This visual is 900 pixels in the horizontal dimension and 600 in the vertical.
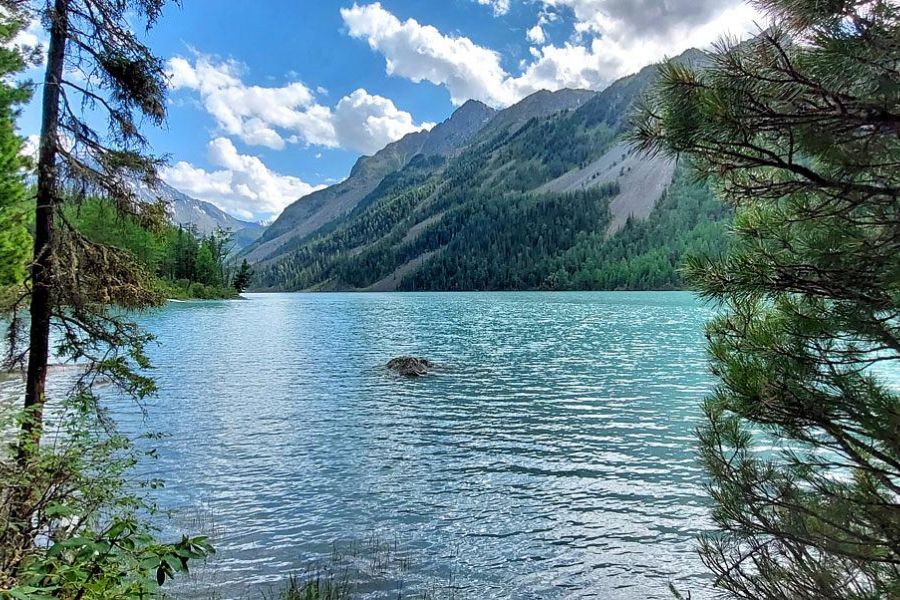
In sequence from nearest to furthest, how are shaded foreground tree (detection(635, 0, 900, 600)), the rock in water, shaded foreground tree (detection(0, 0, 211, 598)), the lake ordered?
shaded foreground tree (detection(635, 0, 900, 600)) → shaded foreground tree (detection(0, 0, 211, 598)) → the lake → the rock in water

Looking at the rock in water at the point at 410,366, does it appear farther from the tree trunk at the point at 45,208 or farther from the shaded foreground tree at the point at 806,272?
the shaded foreground tree at the point at 806,272

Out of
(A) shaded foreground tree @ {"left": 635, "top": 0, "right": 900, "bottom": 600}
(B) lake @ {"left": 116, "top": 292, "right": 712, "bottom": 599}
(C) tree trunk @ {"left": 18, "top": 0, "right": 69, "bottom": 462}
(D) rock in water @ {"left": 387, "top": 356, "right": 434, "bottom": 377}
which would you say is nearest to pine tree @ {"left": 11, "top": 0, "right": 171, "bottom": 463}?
(C) tree trunk @ {"left": 18, "top": 0, "right": 69, "bottom": 462}

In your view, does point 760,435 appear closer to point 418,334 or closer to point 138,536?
point 138,536

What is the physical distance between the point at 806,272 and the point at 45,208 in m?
9.66

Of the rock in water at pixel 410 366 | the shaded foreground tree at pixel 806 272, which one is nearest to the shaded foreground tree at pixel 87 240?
the shaded foreground tree at pixel 806 272

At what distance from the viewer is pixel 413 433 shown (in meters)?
18.5

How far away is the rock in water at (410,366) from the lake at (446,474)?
2.93 ft

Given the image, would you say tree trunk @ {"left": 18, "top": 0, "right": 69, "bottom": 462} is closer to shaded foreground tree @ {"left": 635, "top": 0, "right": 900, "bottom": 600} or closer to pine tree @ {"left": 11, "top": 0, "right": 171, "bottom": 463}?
pine tree @ {"left": 11, "top": 0, "right": 171, "bottom": 463}

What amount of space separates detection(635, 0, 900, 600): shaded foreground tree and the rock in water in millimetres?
25558

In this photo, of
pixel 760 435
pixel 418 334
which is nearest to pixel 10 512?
pixel 760 435

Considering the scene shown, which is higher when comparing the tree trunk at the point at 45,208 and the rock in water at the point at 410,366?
the tree trunk at the point at 45,208

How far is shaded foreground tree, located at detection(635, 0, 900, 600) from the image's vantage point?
10.8 ft

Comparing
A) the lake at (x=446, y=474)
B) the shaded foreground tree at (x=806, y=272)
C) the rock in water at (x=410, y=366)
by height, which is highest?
the shaded foreground tree at (x=806, y=272)

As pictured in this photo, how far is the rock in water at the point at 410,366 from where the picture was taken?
3011 centimetres
